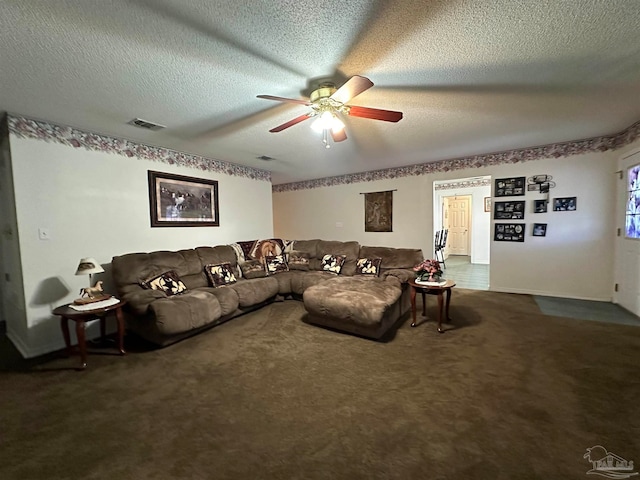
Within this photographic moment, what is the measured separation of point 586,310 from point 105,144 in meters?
6.56

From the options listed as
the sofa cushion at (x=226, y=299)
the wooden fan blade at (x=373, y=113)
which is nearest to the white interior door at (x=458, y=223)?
the wooden fan blade at (x=373, y=113)

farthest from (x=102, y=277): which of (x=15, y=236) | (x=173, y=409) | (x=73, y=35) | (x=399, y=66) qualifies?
(x=399, y=66)

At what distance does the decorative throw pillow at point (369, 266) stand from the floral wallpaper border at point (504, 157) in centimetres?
226

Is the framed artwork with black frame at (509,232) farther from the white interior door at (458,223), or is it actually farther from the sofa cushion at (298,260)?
the white interior door at (458,223)

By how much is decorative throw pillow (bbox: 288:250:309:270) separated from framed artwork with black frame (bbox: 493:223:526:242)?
3330 mm

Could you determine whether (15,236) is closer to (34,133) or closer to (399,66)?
(34,133)

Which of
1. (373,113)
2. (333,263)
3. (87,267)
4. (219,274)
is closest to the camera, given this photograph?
(373,113)

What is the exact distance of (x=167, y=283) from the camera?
3.23 meters

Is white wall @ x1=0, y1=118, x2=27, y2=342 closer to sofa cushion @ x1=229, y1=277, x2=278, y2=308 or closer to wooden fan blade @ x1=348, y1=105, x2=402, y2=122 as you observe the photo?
sofa cushion @ x1=229, y1=277, x2=278, y2=308

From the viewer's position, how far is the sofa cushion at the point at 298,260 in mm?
4700

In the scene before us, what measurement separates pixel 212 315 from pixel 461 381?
255cm

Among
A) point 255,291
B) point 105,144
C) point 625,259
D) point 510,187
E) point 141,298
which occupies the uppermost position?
point 105,144

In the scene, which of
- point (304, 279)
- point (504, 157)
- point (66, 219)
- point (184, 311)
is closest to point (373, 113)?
point (184, 311)

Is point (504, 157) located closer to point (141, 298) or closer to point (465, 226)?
point (465, 226)
